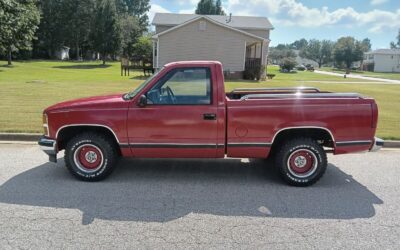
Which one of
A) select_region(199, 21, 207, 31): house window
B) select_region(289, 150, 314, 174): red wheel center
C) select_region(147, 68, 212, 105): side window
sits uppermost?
select_region(199, 21, 207, 31): house window

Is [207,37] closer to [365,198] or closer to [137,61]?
[137,61]

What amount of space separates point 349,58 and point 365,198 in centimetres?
9323

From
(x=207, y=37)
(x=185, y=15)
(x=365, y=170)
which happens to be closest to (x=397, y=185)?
(x=365, y=170)


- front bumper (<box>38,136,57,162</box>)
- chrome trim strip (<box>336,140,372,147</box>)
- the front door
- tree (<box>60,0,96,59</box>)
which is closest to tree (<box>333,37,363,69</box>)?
tree (<box>60,0,96,59</box>)

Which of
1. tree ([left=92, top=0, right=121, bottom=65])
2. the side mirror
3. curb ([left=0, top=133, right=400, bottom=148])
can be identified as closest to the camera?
the side mirror

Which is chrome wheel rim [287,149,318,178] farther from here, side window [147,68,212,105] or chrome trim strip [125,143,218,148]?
side window [147,68,212,105]

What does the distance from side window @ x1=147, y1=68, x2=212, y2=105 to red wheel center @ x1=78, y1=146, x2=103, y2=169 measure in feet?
3.76

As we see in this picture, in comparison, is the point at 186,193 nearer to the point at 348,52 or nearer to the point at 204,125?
the point at 204,125

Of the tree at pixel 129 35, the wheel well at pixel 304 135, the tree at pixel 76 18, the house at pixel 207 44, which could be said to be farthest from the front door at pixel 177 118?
the tree at pixel 76 18

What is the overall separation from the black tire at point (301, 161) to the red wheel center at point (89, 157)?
270 centimetres

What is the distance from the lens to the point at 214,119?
4980 mm

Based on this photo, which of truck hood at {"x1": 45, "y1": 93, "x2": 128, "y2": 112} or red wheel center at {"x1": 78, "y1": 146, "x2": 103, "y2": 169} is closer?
truck hood at {"x1": 45, "y1": 93, "x2": 128, "y2": 112}

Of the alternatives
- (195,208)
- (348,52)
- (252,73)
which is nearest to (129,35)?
(252,73)

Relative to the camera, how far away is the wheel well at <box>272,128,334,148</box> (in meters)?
5.15
